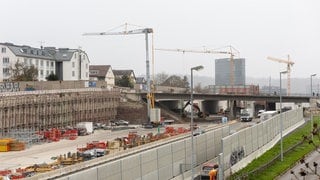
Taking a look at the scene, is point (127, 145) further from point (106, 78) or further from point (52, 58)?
point (106, 78)

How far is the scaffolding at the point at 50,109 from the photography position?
8027 centimetres

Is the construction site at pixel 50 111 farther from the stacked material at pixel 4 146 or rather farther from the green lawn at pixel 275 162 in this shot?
the green lawn at pixel 275 162

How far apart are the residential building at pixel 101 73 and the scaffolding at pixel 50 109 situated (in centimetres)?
4681

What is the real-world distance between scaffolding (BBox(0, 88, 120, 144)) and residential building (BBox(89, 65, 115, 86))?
46814 mm

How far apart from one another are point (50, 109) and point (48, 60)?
53382mm

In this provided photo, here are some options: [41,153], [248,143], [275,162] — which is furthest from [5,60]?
[275,162]

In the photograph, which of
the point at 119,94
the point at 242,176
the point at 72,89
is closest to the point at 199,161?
the point at 242,176

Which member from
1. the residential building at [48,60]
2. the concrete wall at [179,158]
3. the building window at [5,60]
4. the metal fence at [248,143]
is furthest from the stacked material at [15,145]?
the building window at [5,60]

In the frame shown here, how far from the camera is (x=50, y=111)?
310ft

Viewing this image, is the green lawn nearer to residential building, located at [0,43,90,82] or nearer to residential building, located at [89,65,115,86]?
residential building, located at [0,43,90,82]

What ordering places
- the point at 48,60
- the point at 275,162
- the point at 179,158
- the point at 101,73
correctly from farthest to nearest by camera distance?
the point at 101,73, the point at 48,60, the point at 275,162, the point at 179,158

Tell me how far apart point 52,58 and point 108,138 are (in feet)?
223

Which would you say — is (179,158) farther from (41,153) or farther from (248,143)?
(41,153)

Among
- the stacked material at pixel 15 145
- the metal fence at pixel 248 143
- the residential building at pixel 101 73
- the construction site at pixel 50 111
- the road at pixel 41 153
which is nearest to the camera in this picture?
the metal fence at pixel 248 143
